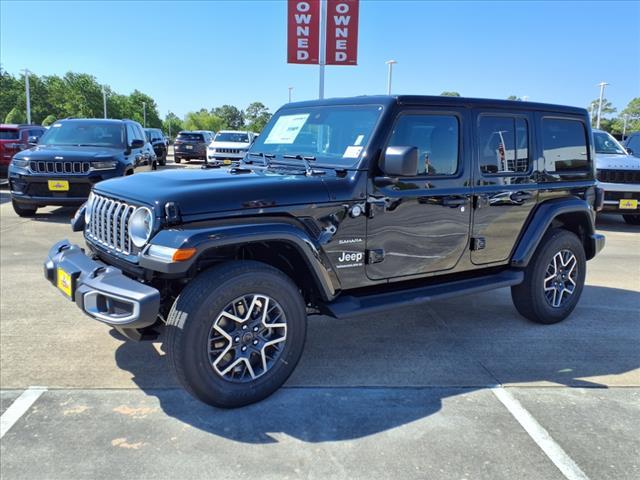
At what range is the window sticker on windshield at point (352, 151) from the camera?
3537mm

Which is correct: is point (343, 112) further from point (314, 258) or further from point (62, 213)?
point (62, 213)

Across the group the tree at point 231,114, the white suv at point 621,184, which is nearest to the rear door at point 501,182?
the white suv at point 621,184

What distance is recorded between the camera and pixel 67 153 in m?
8.70

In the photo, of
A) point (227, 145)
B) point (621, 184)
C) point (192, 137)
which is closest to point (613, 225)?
point (621, 184)

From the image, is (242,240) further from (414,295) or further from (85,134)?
(85,134)

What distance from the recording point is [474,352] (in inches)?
160

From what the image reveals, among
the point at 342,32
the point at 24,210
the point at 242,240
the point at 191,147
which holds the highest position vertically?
the point at 342,32

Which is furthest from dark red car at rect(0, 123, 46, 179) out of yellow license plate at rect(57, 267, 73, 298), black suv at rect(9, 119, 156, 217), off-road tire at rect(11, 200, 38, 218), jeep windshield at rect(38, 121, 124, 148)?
yellow license plate at rect(57, 267, 73, 298)

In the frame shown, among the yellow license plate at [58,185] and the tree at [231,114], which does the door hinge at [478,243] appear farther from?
the tree at [231,114]

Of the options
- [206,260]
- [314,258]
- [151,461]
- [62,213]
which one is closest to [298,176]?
[314,258]

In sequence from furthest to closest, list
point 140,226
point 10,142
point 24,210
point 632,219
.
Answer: point 10,142 < point 632,219 < point 24,210 < point 140,226

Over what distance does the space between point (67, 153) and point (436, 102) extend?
705 cm

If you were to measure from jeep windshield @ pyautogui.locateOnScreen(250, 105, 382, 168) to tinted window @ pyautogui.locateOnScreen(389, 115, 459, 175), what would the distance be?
0.22 m

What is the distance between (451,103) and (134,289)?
264 cm
